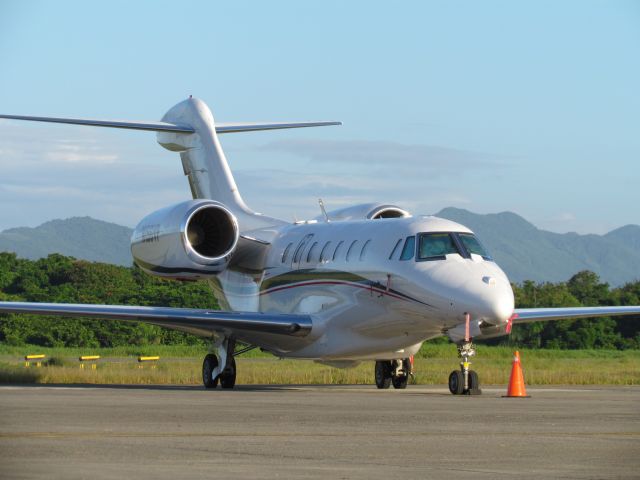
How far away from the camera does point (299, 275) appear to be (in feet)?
88.6

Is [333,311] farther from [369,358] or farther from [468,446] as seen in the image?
[468,446]

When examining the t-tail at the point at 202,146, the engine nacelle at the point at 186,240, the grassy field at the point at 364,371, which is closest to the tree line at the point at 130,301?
the grassy field at the point at 364,371

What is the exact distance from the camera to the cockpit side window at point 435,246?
2267 centimetres

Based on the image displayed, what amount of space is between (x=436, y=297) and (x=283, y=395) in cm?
297

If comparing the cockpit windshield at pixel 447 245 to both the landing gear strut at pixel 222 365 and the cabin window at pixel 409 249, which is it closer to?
the cabin window at pixel 409 249

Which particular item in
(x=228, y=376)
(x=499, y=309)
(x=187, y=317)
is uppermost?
(x=187, y=317)

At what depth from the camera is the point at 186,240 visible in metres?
26.9

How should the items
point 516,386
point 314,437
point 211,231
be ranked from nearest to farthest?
point 314,437 < point 516,386 < point 211,231

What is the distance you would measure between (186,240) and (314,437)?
1449 centimetres

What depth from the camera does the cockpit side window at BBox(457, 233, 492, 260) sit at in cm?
2278

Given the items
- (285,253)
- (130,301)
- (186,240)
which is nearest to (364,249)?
(285,253)

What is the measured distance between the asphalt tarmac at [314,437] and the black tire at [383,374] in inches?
Result: 239

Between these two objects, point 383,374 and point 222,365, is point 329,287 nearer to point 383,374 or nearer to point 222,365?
point 383,374

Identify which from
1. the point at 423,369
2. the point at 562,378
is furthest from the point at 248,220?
the point at 562,378
